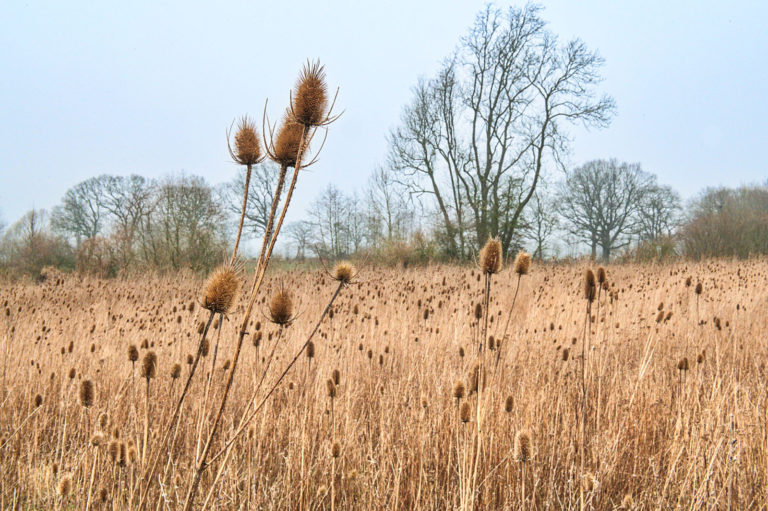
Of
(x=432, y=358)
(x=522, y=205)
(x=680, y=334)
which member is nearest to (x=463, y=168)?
(x=522, y=205)

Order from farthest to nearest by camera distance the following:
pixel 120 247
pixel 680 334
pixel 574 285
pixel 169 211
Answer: pixel 169 211 → pixel 120 247 → pixel 574 285 → pixel 680 334

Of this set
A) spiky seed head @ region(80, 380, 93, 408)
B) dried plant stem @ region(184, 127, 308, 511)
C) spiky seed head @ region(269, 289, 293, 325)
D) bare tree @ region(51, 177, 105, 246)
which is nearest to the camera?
dried plant stem @ region(184, 127, 308, 511)

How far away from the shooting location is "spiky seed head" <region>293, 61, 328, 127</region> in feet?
4.09

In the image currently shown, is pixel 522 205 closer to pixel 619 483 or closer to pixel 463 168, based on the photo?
pixel 463 168

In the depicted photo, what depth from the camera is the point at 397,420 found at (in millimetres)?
3361

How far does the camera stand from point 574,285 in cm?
1033

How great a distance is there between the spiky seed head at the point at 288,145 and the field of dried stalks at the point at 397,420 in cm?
50

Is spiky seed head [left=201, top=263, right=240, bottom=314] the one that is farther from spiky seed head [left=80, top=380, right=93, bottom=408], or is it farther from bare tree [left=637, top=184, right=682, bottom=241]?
bare tree [left=637, top=184, right=682, bottom=241]

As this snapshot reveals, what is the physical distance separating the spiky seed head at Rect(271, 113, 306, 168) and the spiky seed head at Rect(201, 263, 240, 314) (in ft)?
1.09

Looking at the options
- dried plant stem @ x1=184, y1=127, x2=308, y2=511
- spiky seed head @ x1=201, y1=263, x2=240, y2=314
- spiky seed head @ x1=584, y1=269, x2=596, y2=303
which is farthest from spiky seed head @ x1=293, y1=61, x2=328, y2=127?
spiky seed head @ x1=584, y1=269, x2=596, y2=303

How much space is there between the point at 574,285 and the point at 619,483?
8102mm

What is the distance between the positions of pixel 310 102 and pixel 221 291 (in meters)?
0.55

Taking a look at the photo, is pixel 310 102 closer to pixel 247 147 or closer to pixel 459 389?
pixel 247 147

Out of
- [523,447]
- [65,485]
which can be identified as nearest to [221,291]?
[65,485]
